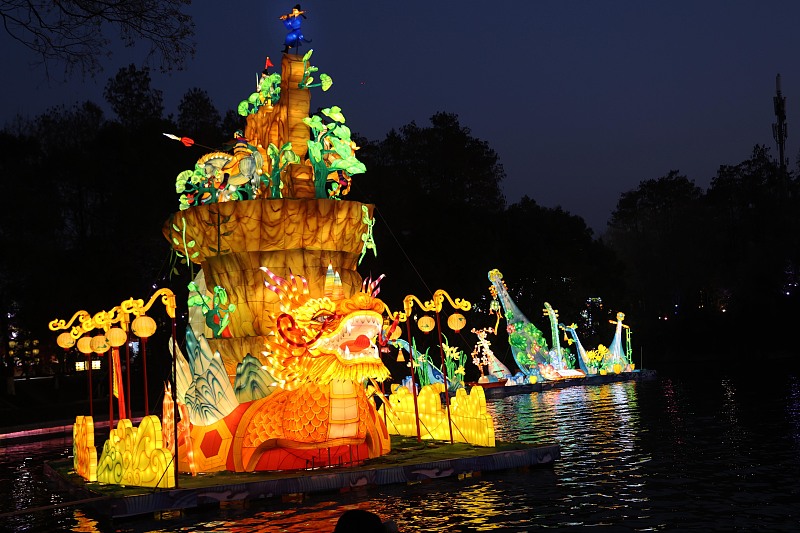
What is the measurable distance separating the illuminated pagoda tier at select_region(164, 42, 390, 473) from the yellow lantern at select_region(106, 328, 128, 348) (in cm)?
96

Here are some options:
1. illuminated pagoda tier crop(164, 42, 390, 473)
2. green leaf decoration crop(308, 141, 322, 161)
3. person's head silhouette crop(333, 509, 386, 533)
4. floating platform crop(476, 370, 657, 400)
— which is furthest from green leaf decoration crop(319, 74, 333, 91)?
floating platform crop(476, 370, 657, 400)

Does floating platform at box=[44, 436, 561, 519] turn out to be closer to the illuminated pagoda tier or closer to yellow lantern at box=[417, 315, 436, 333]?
the illuminated pagoda tier

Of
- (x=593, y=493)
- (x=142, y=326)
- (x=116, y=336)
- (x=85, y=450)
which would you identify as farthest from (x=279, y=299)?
(x=593, y=493)

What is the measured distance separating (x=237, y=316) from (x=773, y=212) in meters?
55.4

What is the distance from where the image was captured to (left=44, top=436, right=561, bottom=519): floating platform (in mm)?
12398

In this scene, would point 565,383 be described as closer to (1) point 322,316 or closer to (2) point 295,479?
(1) point 322,316

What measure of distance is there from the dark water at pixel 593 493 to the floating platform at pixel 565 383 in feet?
50.9

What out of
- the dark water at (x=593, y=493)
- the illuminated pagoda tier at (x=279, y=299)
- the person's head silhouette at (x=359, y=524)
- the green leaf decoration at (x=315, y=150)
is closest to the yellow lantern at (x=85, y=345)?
the illuminated pagoda tier at (x=279, y=299)

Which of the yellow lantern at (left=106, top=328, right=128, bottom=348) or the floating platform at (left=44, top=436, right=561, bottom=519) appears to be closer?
the floating platform at (left=44, top=436, right=561, bottom=519)

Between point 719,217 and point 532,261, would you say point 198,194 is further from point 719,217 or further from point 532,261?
point 719,217

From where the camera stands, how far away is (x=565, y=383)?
139 ft

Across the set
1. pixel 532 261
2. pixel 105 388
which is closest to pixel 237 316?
pixel 105 388

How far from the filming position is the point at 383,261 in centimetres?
4203

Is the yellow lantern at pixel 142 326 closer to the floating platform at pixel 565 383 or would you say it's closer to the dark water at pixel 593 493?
the dark water at pixel 593 493
